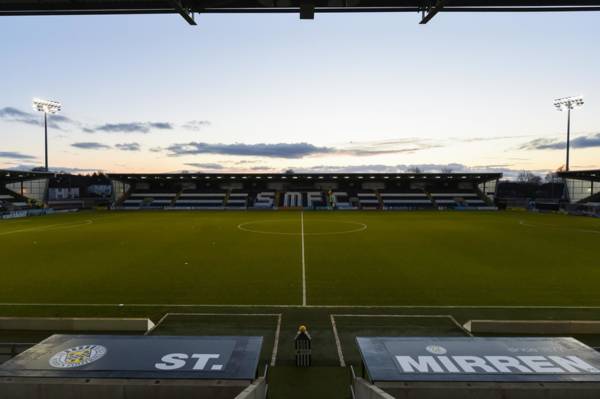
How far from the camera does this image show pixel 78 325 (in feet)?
41.9

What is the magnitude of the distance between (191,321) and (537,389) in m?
12.1

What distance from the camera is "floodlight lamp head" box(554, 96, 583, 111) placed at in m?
71.4

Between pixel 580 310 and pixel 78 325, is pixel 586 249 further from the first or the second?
pixel 78 325

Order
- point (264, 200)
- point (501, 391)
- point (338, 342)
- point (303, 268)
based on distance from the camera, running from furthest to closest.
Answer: point (264, 200)
point (303, 268)
point (338, 342)
point (501, 391)

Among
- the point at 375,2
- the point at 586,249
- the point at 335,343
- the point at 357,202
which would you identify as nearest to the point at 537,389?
the point at 335,343

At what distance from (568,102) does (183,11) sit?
290 ft

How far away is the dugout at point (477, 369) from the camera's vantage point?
17.5ft

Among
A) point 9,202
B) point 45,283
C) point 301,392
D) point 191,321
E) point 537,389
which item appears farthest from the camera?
point 9,202

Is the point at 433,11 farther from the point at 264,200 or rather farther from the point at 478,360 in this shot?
the point at 264,200

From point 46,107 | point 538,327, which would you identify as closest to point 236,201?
point 46,107

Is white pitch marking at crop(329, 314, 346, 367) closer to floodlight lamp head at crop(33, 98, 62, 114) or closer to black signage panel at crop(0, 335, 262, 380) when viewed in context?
black signage panel at crop(0, 335, 262, 380)

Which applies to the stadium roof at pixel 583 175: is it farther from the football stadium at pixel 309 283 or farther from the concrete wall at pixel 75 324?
the concrete wall at pixel 75 324

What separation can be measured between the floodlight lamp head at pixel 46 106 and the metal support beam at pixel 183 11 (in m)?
84.2

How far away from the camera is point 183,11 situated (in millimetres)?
8180
